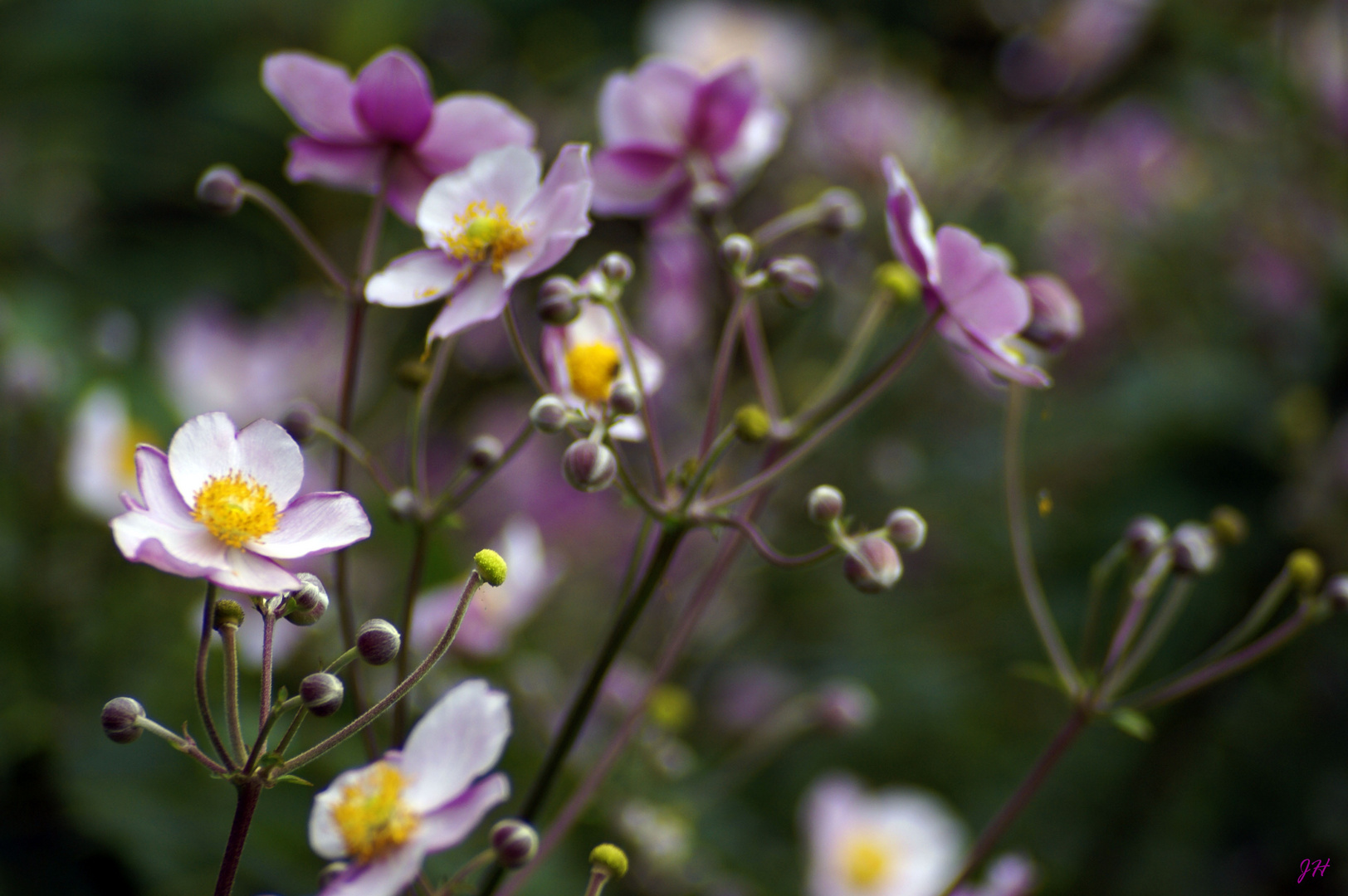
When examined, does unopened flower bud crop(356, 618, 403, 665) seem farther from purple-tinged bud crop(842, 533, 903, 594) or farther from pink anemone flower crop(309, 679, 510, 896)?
purple-tinged bud crop(842, 533, 903, 594)

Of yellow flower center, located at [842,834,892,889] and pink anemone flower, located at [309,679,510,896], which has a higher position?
pink anemone flower, located at [309,679,510,896]

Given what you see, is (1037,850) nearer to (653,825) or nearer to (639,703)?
(653,825)

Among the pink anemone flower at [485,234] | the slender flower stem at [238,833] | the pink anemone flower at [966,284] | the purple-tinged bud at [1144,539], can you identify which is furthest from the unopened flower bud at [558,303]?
the purple-tinged bud at [1144,539]

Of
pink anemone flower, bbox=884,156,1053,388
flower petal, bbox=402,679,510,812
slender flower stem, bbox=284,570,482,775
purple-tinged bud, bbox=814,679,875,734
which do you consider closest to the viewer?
slender flower stem, bbox=284,570,482,775

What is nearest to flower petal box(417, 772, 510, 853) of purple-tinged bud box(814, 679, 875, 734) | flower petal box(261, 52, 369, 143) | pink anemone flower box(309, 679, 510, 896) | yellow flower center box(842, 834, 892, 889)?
pink anemone flower box(309, 679, 510, 896)

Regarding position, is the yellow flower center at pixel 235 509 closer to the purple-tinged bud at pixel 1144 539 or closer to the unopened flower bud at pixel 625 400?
the unopened flower bud at pixel 625 400

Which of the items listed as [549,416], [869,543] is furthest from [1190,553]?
[549,416]
